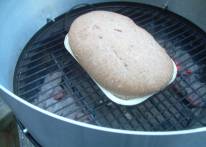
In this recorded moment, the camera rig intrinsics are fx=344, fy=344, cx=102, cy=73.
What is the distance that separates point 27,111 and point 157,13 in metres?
0.72

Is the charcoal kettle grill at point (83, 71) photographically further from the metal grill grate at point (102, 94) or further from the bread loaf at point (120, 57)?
the bread loaf at point (120, 57)

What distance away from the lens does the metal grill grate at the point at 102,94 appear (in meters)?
1.06

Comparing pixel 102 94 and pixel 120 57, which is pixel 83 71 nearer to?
pixel 102 94

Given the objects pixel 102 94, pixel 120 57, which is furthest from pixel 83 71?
pixel 120 57

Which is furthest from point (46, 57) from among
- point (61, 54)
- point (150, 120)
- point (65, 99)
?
point (150, 120)

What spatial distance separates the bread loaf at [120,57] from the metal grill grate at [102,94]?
107 mm

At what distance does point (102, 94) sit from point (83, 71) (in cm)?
11

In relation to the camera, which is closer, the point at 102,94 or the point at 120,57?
the point at 120,57

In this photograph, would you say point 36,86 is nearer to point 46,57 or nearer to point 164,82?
point 46,57

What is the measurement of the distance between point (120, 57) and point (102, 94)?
18 centimetres

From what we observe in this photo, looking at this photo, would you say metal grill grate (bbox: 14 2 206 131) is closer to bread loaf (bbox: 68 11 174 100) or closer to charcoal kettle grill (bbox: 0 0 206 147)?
charcoal kettle grill (bbox: 0 0 206 147)

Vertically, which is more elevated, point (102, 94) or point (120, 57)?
point (120, 57)

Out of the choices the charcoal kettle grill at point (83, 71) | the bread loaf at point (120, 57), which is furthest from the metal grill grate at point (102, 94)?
the bread loaf at point (120, 57)

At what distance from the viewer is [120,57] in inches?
38.6
